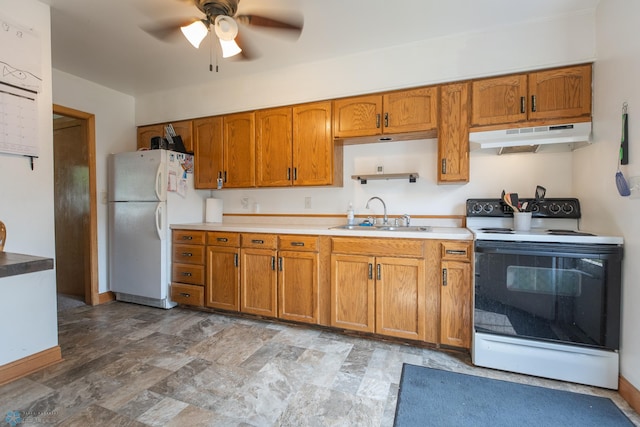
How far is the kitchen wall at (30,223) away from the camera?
76.3 inches

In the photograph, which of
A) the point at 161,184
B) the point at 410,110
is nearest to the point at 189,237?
the point at 161,184

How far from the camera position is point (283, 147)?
3072mm

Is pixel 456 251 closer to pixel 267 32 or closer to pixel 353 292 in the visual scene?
pixel 353 292

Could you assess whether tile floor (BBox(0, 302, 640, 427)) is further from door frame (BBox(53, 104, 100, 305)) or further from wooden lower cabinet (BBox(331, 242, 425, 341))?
A: door frame (BBox(53, 104, 100, 305))

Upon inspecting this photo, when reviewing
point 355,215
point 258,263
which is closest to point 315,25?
point 355,215

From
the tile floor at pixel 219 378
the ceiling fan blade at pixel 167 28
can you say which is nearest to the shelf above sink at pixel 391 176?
the tile floor at pixel 219 378

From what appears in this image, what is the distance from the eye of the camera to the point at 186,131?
3.56 meters

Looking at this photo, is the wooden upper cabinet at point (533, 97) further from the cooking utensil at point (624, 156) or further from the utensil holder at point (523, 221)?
the utensil holder at point (523, 221)

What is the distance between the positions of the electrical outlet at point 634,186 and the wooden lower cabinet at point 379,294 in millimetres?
1249

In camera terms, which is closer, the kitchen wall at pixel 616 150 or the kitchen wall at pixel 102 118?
the kitchen wall at pixel 616 150

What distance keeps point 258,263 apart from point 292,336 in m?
0.74

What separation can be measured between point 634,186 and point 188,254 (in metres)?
3.56

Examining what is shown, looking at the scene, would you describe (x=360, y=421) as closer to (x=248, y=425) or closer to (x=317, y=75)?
(x=248, y=425)

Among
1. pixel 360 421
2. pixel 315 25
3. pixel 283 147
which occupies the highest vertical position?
pixel 315 25
